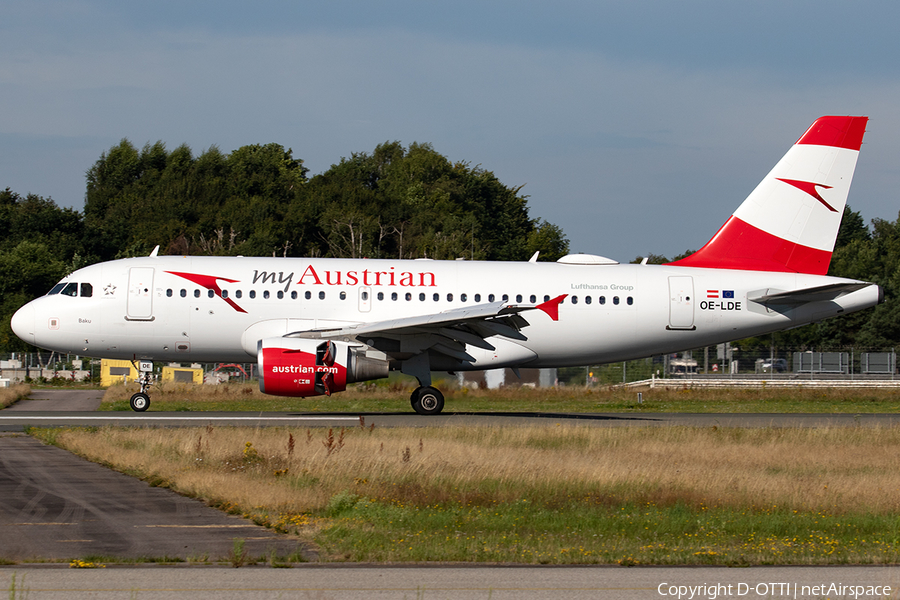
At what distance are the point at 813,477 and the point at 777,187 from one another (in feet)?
48.3

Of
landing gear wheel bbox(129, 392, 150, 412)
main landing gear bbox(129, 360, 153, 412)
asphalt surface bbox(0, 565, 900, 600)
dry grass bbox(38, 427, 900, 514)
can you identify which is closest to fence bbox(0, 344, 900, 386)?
main landing gear bbox(129, 360, 153, 412)

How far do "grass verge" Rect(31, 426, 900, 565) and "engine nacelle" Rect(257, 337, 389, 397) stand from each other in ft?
9.26

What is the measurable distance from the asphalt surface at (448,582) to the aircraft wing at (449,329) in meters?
14.6

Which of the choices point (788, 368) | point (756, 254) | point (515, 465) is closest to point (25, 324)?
point (515, 465)

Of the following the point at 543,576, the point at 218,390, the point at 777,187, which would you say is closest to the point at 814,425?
the point at 777,187

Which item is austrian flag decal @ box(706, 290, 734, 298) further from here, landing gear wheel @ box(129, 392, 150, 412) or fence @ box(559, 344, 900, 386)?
fence @ box(559, 344, 900, 386)

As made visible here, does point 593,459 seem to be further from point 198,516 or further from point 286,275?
point 286,275

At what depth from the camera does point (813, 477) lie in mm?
15812

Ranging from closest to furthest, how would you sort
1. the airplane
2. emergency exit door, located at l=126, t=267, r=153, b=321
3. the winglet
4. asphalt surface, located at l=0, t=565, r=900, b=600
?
asphalt surface, located at l=0, t=565, r=900, b=600 < the airplane < emergency exit door, located at l=126, t=267, r=153, b=321 < the winglet

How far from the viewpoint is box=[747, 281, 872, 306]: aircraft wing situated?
2656 centimetres

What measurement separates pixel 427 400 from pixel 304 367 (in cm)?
412

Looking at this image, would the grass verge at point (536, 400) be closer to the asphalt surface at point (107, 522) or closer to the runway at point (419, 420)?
the runway at point (419, 420)

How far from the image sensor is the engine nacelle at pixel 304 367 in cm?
2359

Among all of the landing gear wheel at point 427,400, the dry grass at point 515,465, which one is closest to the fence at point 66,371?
the landing gear wheel at point 427,400
